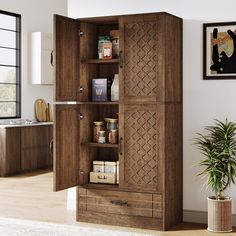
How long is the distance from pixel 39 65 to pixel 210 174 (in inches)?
208

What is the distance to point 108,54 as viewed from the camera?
5152 millimetres

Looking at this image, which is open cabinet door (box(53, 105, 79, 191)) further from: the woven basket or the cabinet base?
→ the woven basket

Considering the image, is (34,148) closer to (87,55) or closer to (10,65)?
(10,65)

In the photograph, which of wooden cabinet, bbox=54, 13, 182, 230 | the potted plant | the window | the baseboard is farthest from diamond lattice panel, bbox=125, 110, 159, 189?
the window

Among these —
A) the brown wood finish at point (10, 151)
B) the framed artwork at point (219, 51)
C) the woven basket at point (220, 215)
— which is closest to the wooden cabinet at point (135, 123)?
the framed artwork at point (219, 51)

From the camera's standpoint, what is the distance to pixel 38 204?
19.6 feet

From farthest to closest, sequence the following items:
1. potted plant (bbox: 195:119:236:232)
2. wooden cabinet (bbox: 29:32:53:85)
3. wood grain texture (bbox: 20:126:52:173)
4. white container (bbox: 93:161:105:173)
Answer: wooden cabinet (bbox: 29:32:53:85)
wood grain texture (bbox: 20:126:52:173)
white container (bbox: 93:161:105:173)
potted plant (bbox: 195:119:236:232)

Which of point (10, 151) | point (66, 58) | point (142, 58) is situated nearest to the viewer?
point (142, 58)

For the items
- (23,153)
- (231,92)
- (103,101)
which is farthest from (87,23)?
(23,153)

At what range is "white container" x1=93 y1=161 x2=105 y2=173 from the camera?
17.3 ft

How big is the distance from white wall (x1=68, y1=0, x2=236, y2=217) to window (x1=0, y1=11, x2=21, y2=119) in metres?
4.39

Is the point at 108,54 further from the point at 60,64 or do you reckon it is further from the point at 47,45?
the point at 47,45

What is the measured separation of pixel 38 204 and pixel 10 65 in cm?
384

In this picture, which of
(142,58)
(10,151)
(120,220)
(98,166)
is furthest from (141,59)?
(10,151)
